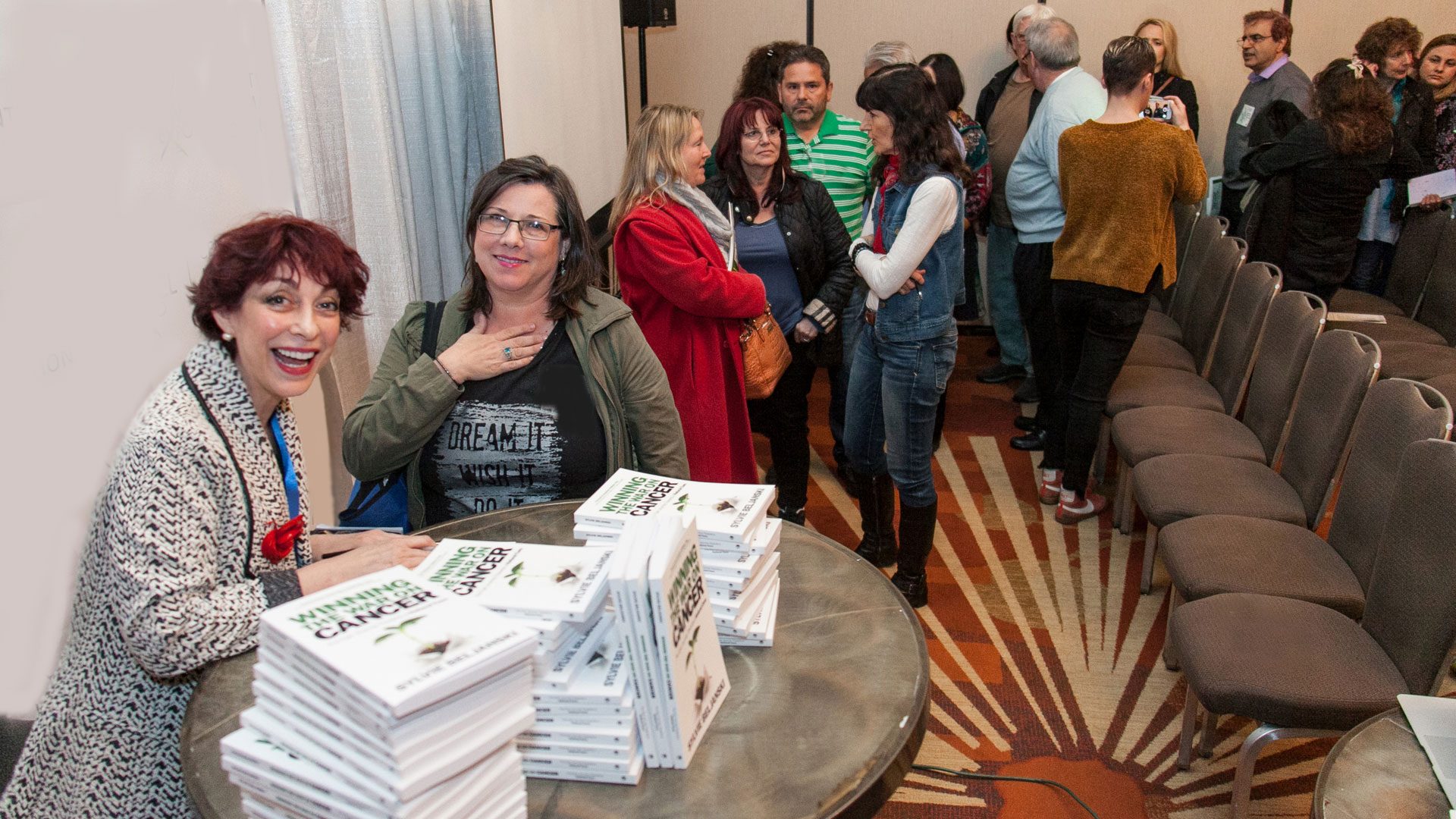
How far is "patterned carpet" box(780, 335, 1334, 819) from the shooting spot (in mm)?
2426

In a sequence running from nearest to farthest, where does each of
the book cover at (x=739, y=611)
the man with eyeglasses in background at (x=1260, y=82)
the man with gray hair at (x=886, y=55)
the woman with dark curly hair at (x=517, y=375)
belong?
the book cover at (x=739, y=611) < the woman with dark curly hair at (x=517, y=375) < the man with gray hair at (x=886, y=55) < the man with eyeglasses in background at (x=1260, y=82)

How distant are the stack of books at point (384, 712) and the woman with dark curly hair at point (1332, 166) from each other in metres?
3.97

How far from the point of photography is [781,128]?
10.7 ft

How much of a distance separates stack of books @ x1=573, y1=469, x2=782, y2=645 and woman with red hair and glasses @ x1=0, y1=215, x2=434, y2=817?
1.40 ft

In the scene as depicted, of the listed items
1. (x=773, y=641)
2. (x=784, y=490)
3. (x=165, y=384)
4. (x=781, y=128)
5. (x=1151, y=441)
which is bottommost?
(x=784, y=490)

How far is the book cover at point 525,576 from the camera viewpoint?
1.30 meters

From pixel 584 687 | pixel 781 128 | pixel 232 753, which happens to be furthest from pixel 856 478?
pixel 232 753

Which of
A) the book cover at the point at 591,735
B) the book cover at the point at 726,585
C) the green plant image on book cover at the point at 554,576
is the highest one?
the green plant image on book cover at the point at 554,576

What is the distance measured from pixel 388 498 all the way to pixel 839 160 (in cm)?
221

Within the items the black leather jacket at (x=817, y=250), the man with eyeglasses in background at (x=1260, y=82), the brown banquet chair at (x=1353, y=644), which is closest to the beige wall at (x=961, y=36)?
the man with eyeglasses in background at (x=1260, y=82)

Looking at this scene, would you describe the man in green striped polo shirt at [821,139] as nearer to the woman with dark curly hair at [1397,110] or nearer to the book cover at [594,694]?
the woman with dark curly hair at [1397,110]

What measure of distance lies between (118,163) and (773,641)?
1.32 meters

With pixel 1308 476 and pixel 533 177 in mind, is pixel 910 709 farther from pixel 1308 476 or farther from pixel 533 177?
pixel 1308 476

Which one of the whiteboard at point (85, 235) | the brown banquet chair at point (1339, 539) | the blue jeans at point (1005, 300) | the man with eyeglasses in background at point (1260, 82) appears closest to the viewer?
the whiteboard at point (85, 235)
